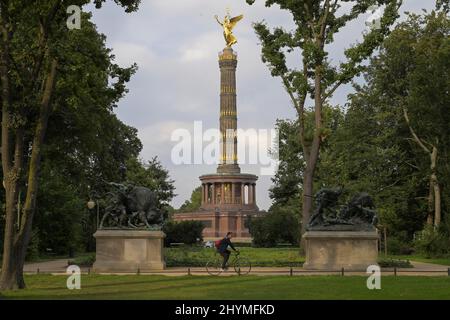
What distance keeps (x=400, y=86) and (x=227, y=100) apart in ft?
178

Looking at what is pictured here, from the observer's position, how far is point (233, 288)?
1934 centimetres

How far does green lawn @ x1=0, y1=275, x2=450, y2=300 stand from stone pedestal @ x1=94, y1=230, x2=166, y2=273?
394 cm

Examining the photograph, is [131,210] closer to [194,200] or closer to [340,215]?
[340,215]

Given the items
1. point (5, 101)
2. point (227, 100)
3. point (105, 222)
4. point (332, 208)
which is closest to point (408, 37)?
point (332, 208)

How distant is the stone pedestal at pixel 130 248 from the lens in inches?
1110

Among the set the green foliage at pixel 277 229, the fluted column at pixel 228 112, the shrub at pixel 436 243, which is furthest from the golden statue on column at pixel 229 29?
the shrub at pixel 436 243

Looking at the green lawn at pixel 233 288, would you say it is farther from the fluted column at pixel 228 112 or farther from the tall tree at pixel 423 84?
the fluted column at pixel 228 112

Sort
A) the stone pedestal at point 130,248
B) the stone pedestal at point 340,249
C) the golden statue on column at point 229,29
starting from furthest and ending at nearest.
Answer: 1. the golden statue on column at point 229,29
2. the stone pedestal at point 130,248
3. the stone pedestal at point 340,249

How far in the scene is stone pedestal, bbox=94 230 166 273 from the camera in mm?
28203

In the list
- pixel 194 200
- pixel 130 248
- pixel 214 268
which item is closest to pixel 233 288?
pixel 214 268

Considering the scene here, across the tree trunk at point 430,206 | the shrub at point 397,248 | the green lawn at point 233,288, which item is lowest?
the green lawn at point 233,288

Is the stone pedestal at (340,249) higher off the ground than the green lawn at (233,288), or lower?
higher

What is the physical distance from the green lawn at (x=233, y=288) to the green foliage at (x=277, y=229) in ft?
142

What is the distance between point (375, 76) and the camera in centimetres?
5481
